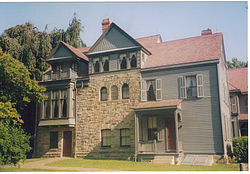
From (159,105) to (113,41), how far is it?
7.26 meters

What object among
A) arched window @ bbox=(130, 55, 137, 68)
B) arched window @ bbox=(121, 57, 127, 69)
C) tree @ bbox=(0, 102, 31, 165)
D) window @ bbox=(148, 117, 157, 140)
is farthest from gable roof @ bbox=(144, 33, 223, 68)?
tree @ bbox=(0, 102, 31, 165)

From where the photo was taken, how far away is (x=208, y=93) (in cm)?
2077

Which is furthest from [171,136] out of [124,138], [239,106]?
[239,106]

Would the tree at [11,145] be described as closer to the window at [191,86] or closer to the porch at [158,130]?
the porch at [158,130]

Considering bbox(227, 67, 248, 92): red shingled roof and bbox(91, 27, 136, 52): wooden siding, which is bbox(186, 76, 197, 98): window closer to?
bbox(91, 27, 136, 52): wooden siding

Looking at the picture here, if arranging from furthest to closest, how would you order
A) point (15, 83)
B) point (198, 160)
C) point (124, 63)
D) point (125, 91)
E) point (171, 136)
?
point (124, 63) → point (125, 91) → point (15, 83) → point (171, 136) → point (198, 160)

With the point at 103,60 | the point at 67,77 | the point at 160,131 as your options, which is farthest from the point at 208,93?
the point at 67,77

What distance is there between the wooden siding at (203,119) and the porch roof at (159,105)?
2.39 ft

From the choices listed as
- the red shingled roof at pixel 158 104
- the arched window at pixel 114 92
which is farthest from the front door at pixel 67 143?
the red shingled roof at pixel 158 104

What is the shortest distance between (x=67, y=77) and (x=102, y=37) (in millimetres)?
4658

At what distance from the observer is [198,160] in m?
19.4

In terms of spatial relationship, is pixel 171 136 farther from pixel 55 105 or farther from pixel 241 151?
pixel 55 105

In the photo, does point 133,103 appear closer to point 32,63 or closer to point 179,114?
point 179,114

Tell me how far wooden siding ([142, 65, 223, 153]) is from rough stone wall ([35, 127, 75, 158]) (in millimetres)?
9942
